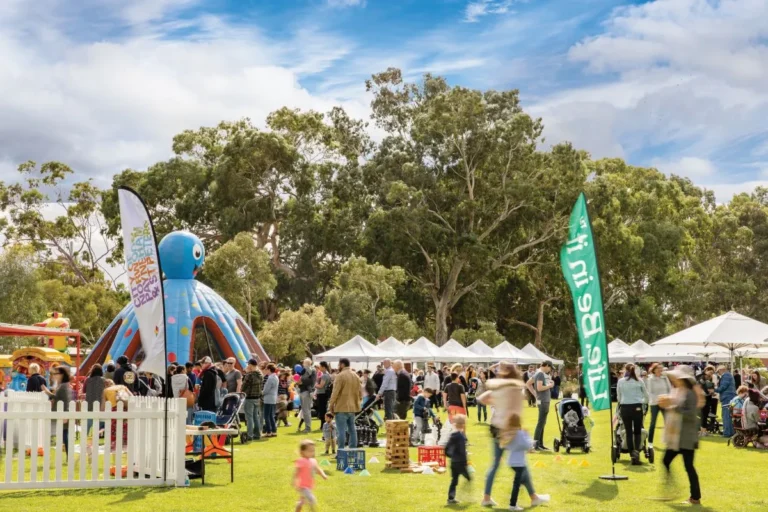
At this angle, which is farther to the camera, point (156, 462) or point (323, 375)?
point (323, 375)

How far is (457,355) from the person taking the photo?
33.8 m

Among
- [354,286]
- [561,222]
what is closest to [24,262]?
[354,286]

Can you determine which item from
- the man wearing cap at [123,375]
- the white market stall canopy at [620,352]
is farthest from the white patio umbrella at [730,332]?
the man wearing cap at [123,375]

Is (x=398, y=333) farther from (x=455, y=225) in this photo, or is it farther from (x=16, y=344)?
(x=16, y=344)

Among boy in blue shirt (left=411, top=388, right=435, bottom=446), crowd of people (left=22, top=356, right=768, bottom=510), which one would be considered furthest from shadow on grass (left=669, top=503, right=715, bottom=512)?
boy in blue shirt (left=411, top=388, right=435, bottom=446)

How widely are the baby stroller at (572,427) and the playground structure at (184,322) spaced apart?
14.4 metres

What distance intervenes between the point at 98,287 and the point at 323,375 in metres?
34.9

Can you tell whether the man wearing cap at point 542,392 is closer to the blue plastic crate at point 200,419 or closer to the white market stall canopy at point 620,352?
the blue plastic crate at point 200,419

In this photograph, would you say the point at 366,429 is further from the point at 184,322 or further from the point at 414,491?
the point at 184,322

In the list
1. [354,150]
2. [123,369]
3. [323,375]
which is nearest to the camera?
[123,369]

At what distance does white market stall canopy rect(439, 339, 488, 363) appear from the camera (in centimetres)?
3326

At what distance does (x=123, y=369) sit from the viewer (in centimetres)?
1653

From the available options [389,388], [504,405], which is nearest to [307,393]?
[389,388]

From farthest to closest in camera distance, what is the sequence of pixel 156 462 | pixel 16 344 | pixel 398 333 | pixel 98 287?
pixel 98 287 → pixel 16 344 → pixel 398 333 → pixel 156 462
